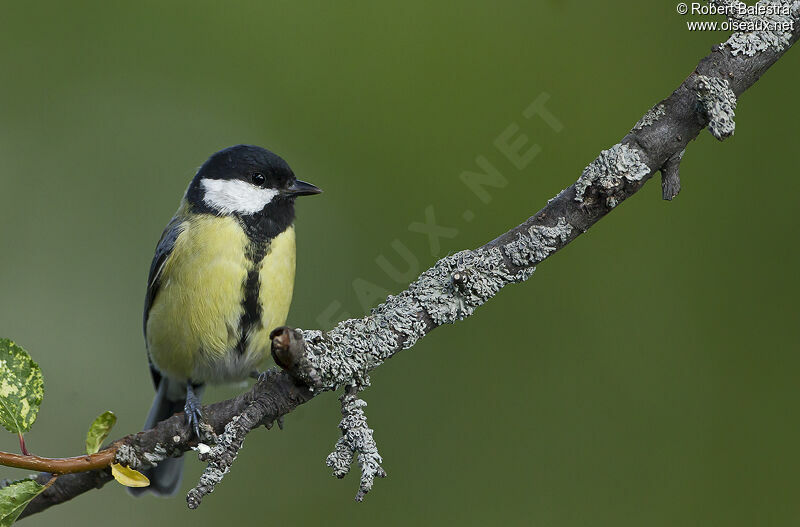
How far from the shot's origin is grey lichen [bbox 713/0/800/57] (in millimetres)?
1550

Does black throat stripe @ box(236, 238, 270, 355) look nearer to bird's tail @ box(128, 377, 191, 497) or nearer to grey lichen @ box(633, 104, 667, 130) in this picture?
bird's tail @ box(128, 377, 191, 497)

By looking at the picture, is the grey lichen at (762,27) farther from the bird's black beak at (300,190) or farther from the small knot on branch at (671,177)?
the bird's black beak at (300,190)

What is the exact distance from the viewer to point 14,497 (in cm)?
148

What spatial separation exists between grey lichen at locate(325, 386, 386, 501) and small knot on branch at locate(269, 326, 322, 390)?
0.38ft

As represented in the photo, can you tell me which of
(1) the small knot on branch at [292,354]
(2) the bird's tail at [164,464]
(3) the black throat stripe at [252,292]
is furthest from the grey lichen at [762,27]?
(2) the bird's tail at [164,464]

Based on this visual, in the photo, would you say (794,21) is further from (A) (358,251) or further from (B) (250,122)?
(B) (250,122)

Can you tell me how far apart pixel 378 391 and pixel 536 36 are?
5.16 ft

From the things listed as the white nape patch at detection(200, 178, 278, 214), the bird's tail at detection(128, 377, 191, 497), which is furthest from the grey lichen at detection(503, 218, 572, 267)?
the bird's tail at detection(128, 377, 191, 497)

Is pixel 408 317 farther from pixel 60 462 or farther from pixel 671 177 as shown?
pixel 60 462

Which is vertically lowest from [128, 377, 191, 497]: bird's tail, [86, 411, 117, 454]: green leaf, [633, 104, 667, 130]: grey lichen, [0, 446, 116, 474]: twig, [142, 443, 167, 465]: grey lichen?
[633, 104, 667, 130]: grey lichen

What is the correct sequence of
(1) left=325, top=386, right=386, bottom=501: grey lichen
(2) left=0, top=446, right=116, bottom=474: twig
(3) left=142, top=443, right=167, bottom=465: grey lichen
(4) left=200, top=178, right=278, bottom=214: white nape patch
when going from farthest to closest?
(4) left=200, top=178, right=278, bottom=214: white nape patch < (3) left=142, top=443, right=167, bottom=465: grey lichen < (1) left=325, top=386, right=386, bottom=501: grey lichen < (2) left=0, top=446, right=116, bottom=474: twig

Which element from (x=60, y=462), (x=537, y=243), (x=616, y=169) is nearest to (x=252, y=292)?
(x=60, y=462)

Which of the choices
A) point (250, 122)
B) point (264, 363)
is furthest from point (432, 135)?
point (264, 363)

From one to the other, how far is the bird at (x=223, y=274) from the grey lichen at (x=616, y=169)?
4.89 ft
